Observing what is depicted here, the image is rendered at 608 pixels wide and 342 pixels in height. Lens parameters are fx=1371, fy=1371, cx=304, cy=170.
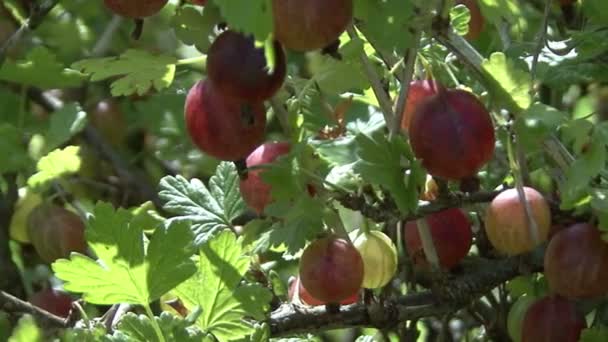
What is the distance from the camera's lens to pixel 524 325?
4.89 ft

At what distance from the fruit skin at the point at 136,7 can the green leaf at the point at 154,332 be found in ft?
0.92

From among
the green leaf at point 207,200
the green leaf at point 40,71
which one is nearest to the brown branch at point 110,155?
the green leaf at point 40,71

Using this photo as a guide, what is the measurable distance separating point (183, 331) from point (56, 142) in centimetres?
63

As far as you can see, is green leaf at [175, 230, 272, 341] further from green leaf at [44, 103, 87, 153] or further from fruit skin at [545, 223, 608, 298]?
green leaf at [44, 103, 87, 153]

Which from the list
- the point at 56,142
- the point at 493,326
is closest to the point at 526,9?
the point at 493,326

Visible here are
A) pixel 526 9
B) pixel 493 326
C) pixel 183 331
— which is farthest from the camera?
pixel 526 9

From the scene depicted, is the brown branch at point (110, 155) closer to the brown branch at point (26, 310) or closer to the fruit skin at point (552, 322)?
the brown branch at point (26, 310)

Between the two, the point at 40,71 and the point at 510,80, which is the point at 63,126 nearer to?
the point at 40,71

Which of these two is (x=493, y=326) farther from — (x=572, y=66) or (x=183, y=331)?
(x=183, y=331)

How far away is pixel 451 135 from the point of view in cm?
127

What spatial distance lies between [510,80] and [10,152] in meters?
0.78

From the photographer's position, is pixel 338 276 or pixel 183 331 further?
pixel 338 276

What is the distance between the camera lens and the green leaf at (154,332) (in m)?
1.25

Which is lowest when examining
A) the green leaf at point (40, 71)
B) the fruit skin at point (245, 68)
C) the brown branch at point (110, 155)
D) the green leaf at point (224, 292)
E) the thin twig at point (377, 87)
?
the brown branch at point (110, 155)
